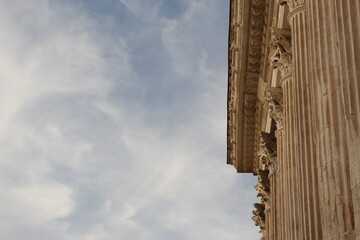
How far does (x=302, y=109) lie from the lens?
726 inches

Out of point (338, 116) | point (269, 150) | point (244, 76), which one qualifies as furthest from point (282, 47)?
point (338, 116)

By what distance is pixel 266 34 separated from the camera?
87.4 ft

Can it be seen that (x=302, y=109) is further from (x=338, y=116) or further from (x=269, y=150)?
(x=269, y=150)

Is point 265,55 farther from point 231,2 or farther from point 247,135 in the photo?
point 247,135

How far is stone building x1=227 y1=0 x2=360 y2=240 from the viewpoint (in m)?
11.6

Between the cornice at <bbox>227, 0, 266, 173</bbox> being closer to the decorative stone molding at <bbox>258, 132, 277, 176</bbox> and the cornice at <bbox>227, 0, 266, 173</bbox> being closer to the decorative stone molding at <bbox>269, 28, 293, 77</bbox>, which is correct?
the decorative stone molding at <bbox>258, 132, 277, 176</bbox>

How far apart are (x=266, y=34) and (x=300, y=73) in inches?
346

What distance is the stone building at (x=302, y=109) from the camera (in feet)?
38.1

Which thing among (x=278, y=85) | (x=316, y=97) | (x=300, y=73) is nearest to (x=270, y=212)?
(x=278, y=85)

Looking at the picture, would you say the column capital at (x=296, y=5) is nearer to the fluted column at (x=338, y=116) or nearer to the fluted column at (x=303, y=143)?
the fluted column at (x=303, y=143)

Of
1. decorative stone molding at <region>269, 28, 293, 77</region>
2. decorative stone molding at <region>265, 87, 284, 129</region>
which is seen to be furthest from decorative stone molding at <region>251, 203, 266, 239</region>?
decorative stone molding at <region>269, 28, 293, 77</region>

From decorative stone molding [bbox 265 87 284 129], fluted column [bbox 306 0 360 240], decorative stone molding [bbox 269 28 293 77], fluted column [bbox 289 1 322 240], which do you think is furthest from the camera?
decorative stone molding [bbox 265 87 284 129]

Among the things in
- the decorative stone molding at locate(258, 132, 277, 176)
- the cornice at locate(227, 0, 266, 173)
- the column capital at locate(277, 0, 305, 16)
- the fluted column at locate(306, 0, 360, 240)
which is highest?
the cornice at locate(227, 0, 266, 173)

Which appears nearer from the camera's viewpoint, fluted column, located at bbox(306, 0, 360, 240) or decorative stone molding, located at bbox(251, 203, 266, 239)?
fluted column, located at bbox(306, 0, 360, 240)
